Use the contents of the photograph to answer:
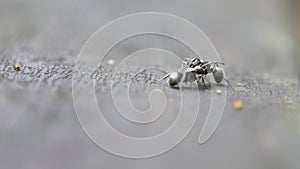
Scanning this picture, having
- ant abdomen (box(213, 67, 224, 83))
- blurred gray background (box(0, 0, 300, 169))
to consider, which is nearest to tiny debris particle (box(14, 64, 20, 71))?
blurred gray background (box(0, 0, 300, 169))

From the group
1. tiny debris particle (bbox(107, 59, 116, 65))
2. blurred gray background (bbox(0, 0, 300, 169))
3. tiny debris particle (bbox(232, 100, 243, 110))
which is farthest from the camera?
tiny debris particle (bbox(107, 59, 116, 65))

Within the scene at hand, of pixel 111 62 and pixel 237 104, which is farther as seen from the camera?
pixel 111 62

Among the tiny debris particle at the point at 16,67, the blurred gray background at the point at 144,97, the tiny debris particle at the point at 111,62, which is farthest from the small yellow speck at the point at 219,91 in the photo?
the tiny debris particle at the point at 16,67

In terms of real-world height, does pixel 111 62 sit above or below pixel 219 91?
above

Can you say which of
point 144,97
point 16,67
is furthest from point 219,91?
point 16,67

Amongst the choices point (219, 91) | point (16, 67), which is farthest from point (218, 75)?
point (16, 67)

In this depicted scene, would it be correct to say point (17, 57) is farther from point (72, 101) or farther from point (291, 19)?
point (291, 19)

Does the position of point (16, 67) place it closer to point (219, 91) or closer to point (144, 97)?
point (144, 97)

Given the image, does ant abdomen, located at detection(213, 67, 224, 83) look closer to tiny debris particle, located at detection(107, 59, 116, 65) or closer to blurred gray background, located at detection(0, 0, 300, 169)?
blurred gray background, located at detection(0, 0, 300, 169)
